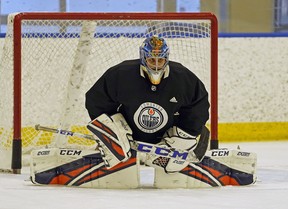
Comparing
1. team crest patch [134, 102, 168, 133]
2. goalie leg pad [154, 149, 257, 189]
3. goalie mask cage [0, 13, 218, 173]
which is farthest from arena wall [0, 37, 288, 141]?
team crest patch [134, 102, 168, 133]

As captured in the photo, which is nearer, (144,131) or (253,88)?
(144,131)

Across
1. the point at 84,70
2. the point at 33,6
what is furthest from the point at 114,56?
the point at 33,6

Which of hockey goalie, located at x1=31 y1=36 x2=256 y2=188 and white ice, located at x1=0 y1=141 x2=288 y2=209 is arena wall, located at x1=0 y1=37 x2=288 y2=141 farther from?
hockey goalie, located at x1=31 y1=36 x2=256 y2=188

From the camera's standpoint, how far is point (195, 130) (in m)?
4.33

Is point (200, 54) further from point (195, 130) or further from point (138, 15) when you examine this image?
point (195, 130)

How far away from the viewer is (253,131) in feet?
23.5

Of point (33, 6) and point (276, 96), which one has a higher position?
point (33, 6)

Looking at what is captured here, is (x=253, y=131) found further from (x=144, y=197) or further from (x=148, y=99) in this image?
(x=144, y=197)

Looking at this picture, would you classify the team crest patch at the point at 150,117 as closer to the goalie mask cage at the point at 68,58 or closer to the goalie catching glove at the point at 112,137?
the goalie catching glove at the point at 112,137

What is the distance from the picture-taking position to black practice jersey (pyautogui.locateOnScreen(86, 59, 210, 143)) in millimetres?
4277

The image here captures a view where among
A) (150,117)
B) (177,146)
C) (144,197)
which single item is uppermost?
(150,117)

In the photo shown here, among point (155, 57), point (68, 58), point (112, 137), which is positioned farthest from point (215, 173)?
point (68, 58)

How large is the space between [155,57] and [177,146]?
1.36 feet

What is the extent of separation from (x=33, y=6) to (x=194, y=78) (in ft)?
9.71
